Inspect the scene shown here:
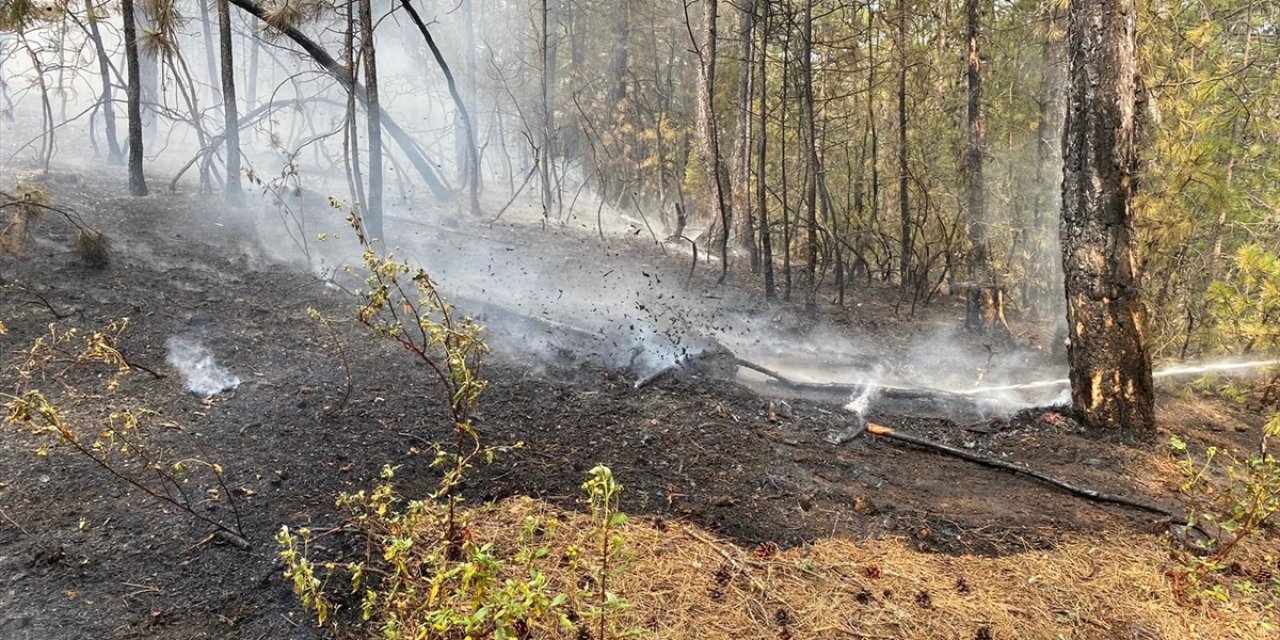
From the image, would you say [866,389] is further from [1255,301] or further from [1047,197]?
[1047,197]

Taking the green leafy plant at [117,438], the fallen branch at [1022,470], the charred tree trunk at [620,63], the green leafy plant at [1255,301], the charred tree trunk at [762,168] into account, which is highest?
the charred tree trunk at [620,63]

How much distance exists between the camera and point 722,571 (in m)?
3.01

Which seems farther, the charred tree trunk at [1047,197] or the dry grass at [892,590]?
the charred tree trunk at [1047,197]

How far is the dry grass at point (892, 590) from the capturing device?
8.86 ft

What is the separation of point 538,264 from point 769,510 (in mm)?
6547

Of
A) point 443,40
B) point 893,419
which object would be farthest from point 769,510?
point 443,40

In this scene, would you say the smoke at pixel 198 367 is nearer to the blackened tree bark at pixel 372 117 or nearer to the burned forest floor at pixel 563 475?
the burned forest floor at pixel 563 475

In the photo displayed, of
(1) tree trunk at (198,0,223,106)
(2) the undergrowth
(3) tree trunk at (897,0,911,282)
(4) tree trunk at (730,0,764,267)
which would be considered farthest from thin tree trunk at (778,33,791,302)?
(1) tree trunk at (198,0,223,106)

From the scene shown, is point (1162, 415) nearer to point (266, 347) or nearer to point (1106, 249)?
point (1106, 249)

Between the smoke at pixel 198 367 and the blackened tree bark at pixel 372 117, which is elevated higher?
the blackened tree bark at pixel 372 117

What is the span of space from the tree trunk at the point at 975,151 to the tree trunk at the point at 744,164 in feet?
10.3

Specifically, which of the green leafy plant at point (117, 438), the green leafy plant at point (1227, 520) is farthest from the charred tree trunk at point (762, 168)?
the green leafy plant at point (117, 438)

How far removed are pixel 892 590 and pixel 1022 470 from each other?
74.4 inches

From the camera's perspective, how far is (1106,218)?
4.59 metres
